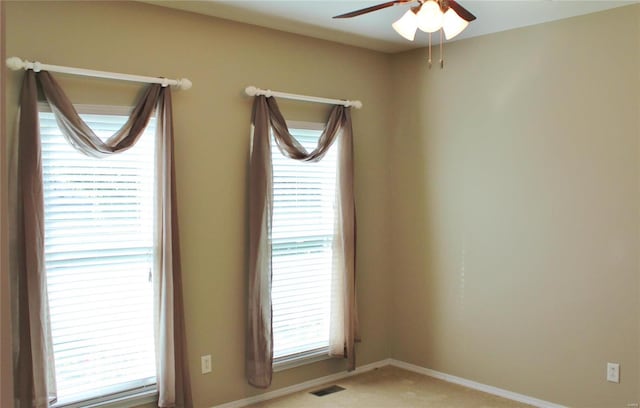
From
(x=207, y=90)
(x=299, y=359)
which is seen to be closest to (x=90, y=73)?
(x=207, y=90)

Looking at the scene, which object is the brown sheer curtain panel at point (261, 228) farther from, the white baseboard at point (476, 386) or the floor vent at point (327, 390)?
the white baseboard at point (476, 386)

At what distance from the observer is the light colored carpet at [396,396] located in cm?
411

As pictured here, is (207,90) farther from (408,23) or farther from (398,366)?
(398,366)

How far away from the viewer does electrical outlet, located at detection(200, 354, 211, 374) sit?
12.8 feet

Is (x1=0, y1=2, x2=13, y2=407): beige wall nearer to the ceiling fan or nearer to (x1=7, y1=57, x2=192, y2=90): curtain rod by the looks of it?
the ceiling fan

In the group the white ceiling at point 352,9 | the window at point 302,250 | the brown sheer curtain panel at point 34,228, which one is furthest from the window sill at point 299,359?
the white ceiling at point 352,9

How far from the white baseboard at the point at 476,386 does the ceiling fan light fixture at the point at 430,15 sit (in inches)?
107

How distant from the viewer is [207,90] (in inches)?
154

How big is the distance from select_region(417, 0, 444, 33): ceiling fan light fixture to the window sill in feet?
8.55

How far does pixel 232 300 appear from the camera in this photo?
4059 millimetres

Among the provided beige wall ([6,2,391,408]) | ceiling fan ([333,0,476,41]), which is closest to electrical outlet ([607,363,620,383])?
beige wall ([6,2,391,408])

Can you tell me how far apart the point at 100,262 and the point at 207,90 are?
128cm

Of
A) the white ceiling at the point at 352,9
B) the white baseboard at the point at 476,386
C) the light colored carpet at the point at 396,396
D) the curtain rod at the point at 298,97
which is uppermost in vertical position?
the white ceiling at the point at 352,9

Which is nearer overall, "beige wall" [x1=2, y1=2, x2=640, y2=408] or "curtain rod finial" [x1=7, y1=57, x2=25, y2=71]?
"curtain rod finial" [x1=7, y1=57, x2=25, y2=71]
